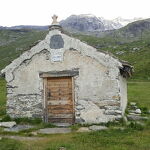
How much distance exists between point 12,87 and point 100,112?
471 centimetres

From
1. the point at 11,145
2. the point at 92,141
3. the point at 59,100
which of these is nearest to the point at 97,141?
the point at 92,141

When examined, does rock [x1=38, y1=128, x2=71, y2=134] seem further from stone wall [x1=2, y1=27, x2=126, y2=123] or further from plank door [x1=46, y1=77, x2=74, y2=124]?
plank door [x1=46, y1=77, x2=74, y2=124]

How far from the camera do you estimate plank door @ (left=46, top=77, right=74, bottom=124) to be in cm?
1705

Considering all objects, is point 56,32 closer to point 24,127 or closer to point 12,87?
point 12,87

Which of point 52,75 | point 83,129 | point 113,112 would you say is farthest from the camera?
point 52,75

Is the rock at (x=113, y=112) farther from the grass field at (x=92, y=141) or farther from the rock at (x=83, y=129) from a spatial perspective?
the grass field at (x=92, y=141)

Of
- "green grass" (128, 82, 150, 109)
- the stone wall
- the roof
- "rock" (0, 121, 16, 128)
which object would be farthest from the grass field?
"green grass" (128, 82, 150, 109)

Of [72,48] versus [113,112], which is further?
[72,48]

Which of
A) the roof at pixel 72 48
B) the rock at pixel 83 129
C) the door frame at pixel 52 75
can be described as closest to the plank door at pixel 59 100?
the door frame at pixel 52 75

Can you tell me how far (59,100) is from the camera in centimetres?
1722

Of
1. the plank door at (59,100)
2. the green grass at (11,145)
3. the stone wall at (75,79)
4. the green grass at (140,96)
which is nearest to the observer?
the green grass at (11,145)

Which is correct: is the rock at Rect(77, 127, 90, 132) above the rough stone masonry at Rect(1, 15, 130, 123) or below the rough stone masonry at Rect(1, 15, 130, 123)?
below

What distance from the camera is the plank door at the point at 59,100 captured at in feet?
55.9

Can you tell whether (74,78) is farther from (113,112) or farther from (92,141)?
(92,141)
